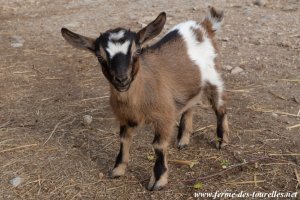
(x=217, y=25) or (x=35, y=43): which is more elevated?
(x=217, y=25)

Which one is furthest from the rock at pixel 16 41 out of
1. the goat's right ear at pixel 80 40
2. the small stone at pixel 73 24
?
the goat's right ear at pixel 80 40

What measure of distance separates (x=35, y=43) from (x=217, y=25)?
3.68 metres

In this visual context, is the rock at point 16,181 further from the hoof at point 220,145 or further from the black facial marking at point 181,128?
the hoof at point 220,145

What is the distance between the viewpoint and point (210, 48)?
462 centimetres

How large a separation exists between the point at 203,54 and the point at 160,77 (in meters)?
0.66

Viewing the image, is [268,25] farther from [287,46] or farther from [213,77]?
[213,77]

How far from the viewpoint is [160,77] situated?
408 cm

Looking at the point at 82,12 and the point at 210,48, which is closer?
the point at 210,48

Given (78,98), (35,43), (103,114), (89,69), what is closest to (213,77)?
(103,114)

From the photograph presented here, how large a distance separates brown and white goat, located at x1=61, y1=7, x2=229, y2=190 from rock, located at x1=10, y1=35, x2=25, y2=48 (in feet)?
12.1

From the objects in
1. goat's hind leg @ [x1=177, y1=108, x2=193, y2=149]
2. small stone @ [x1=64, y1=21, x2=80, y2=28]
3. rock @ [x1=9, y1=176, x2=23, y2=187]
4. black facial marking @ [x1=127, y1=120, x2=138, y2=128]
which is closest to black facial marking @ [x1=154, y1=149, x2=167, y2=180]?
black facial marking @ [x1=127, y1=120, x2=138, y2=128]

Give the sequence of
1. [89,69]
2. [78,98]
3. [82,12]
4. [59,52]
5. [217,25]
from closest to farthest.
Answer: [217,25]
[78,98]
[89,69]
[59,52]
[82,12]

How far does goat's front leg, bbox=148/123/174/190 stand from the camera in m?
3.96

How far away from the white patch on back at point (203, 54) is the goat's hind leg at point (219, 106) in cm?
2
